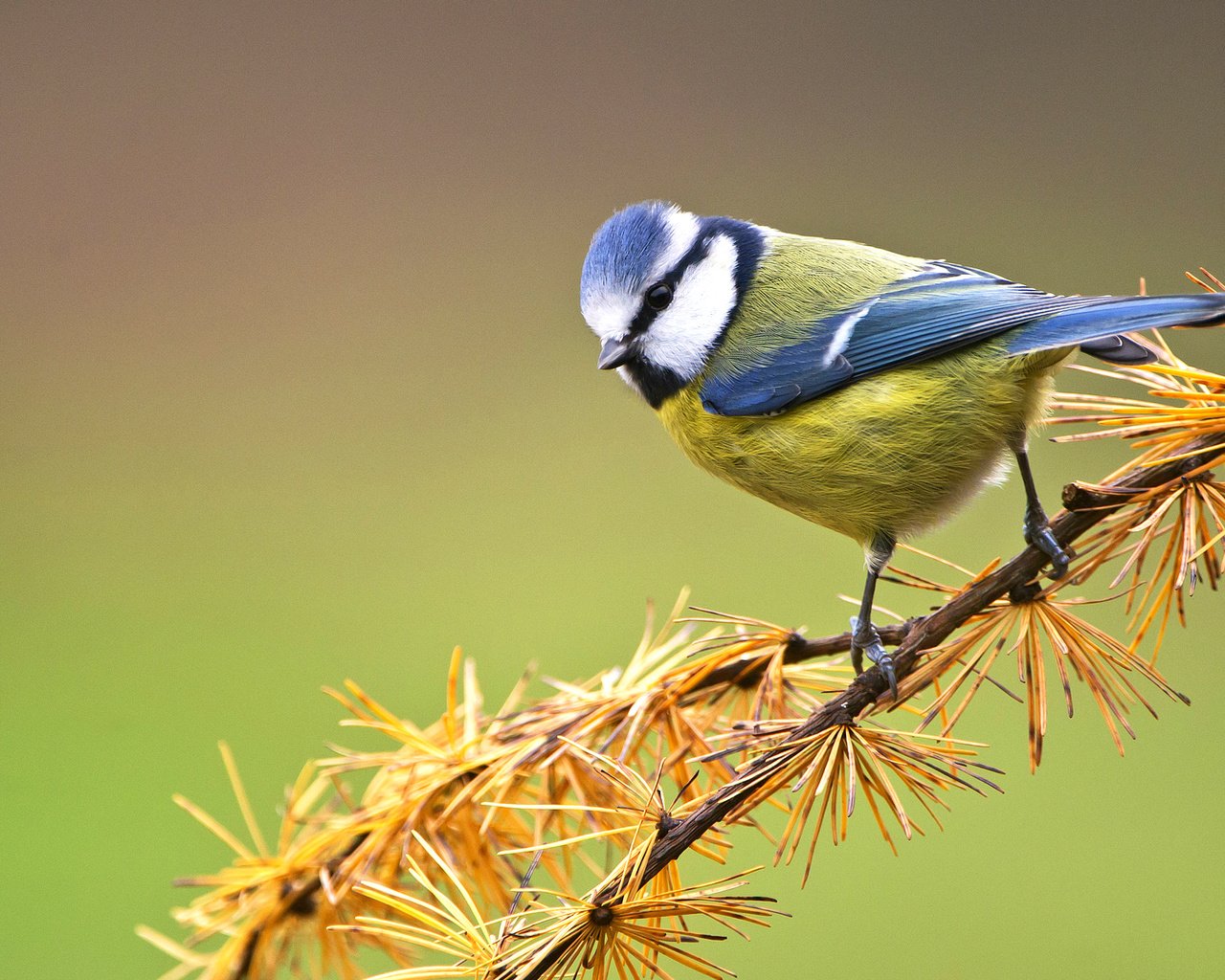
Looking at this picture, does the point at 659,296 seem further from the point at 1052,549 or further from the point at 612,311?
the point at 1052,549

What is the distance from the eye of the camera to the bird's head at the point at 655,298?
1.01 metres

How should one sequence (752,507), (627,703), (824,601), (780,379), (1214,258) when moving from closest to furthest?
(627,703), (780,379), (824,601), (1214,258), (752,507)

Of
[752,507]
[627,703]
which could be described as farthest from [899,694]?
[752,507]

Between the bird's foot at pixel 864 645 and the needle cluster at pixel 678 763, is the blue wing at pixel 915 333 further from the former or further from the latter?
the bird's foot at pixel 864 645

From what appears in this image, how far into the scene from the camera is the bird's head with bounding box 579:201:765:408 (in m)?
1.01

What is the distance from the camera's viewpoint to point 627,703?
0.67 metres

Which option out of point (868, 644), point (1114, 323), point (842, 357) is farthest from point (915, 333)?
point (868, 644)

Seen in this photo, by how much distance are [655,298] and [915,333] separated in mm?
247

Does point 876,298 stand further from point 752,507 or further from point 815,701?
point 752,507

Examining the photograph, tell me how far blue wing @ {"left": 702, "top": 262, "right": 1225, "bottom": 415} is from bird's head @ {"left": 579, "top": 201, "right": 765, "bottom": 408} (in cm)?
5

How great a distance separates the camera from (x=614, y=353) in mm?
1002

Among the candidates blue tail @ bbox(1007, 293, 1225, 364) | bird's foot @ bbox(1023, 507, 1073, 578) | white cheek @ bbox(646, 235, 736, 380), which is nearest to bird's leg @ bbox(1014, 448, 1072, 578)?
bird's foot @ bbox(1023, 507, 1073, 578)

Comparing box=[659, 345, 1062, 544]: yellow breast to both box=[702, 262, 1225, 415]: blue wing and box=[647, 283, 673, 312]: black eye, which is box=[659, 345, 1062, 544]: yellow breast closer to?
box=[702, 262, 1225, 415]: blue wing

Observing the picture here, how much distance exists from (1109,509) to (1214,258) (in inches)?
81.8
